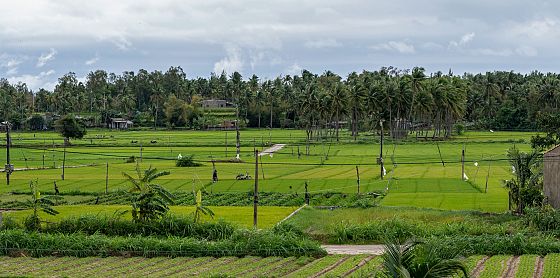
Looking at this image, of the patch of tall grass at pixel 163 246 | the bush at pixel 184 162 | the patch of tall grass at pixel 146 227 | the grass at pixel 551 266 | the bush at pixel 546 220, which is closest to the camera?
the grass at pixel 551 266

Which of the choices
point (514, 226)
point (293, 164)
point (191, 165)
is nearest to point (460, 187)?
point (514, 226)

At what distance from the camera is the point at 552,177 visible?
3125 centimetres

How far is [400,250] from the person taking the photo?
11.2m

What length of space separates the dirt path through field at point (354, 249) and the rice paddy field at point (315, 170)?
9.23 meters

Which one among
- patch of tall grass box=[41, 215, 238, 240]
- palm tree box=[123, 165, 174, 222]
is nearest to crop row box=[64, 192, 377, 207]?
palm tree box=[123, 165, 174, 222]

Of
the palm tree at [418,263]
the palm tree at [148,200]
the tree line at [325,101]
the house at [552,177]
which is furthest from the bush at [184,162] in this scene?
the palm tree at [418,263]

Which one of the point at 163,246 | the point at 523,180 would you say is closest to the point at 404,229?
the point at 163,246

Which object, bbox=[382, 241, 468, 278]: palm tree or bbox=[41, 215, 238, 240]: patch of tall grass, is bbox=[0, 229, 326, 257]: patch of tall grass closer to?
bbox=[41, 215, 238, 240]: patch of tall grass

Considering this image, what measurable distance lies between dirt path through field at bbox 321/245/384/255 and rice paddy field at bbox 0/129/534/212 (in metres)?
9.23

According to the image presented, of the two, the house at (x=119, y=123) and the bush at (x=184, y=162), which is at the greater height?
the house at (x=119, y=123)

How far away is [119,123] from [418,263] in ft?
438

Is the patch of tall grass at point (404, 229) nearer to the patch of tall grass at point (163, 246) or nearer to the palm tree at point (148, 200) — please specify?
the patch of tall grass at point (163, 246)

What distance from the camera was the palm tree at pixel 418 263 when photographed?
36.0 ft

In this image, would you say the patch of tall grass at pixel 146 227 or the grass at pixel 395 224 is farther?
the patch of tall grass at pixel 146 227
